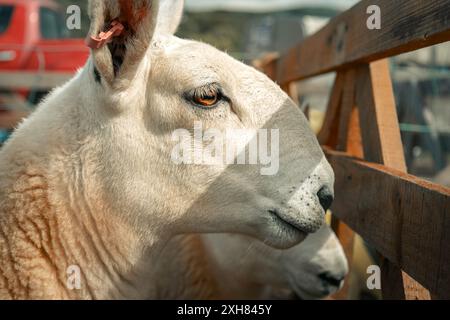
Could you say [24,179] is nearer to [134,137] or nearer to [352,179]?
[134,137]

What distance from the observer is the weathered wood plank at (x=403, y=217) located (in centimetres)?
165

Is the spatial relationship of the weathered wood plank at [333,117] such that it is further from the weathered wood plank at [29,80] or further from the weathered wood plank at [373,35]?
the weathered wood plank at [29,80]

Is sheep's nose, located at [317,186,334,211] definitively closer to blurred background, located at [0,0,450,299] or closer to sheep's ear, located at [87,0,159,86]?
sheep's ear, located at [87,0,159,86]

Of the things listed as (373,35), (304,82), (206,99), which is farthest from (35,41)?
(373,35)

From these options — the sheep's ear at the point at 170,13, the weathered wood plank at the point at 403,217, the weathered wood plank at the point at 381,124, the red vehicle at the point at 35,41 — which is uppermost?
the red vehicle at the point at 35,41

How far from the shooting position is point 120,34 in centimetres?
224

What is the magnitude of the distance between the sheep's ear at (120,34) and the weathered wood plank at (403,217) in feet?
3.61

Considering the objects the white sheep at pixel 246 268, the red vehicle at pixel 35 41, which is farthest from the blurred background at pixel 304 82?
the white sheep at pixel 246 268

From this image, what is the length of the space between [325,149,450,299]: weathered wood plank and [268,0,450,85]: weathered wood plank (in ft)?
1.60

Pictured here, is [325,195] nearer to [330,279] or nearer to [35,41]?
[330,279]

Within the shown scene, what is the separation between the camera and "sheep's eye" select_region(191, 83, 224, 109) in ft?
7.62

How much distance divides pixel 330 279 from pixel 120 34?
6.12 ft

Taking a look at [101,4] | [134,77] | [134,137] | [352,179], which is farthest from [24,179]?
[352,179]
